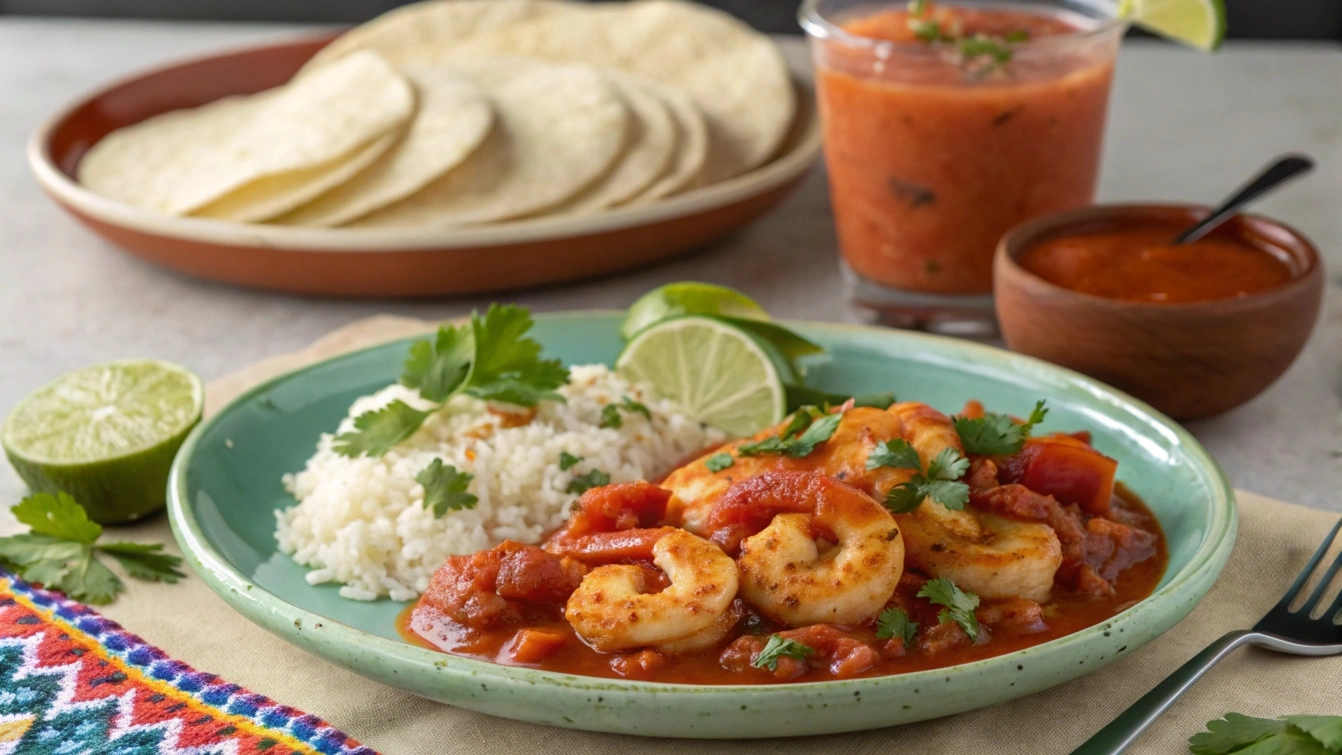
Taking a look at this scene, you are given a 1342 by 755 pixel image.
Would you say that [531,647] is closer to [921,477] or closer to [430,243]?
[921,477]

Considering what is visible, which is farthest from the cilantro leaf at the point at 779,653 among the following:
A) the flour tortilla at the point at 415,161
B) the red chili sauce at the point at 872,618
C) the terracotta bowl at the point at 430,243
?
the flour tortilla at the point at 415,161

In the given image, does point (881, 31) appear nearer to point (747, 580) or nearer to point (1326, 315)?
point (1326, 315)

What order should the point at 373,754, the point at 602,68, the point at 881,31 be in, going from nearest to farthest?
the point at 373,754 < the point at 881,31 < the point at 602,68

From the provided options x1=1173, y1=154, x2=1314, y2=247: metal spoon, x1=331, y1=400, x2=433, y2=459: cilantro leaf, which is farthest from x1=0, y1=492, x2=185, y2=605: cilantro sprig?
x1=1173, y1=154, x2=1314, y2=247: metal spoon

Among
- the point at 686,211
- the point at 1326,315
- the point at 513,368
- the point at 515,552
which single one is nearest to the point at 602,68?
the point at 686,211

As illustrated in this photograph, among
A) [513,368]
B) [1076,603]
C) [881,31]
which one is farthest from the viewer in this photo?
[881,31]

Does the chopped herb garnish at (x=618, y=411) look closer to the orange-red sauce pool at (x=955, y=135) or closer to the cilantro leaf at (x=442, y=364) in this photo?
the cilantro leaf at (x=442, y=364)
